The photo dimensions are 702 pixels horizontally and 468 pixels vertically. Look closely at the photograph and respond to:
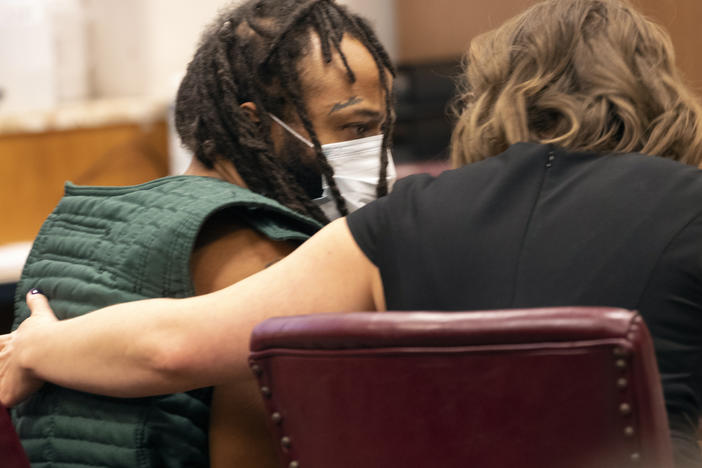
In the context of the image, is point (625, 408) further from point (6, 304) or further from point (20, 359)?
point (6, 304)

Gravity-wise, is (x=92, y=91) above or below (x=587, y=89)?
below

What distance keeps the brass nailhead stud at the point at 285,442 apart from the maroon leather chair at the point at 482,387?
0.19 feet

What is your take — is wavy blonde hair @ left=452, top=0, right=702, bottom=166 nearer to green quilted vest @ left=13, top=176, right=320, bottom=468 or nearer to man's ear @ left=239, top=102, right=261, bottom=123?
green quilted vest @ left=13, top=176, right=320, bottom=468

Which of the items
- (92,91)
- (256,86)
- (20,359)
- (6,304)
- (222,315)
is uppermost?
(256,86)

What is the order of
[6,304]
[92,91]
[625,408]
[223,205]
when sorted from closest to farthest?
[625,408] → [223,205] → [6,304] → [92,91]

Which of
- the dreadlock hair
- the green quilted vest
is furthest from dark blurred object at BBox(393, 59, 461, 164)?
the green quilted vest

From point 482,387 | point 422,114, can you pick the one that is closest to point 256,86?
point 482,387

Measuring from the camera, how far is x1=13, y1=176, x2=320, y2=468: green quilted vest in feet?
3.75

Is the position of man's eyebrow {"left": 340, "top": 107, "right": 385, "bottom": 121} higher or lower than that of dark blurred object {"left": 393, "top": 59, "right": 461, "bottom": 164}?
higher

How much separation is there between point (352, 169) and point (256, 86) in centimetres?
24

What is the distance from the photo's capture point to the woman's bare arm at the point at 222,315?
998mm

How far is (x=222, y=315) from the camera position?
101 centimetres

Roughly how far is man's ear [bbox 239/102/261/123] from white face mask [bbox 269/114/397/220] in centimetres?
3

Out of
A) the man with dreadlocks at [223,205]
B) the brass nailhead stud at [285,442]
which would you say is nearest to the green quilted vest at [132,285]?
the man with dreadlocks at [223,205]
